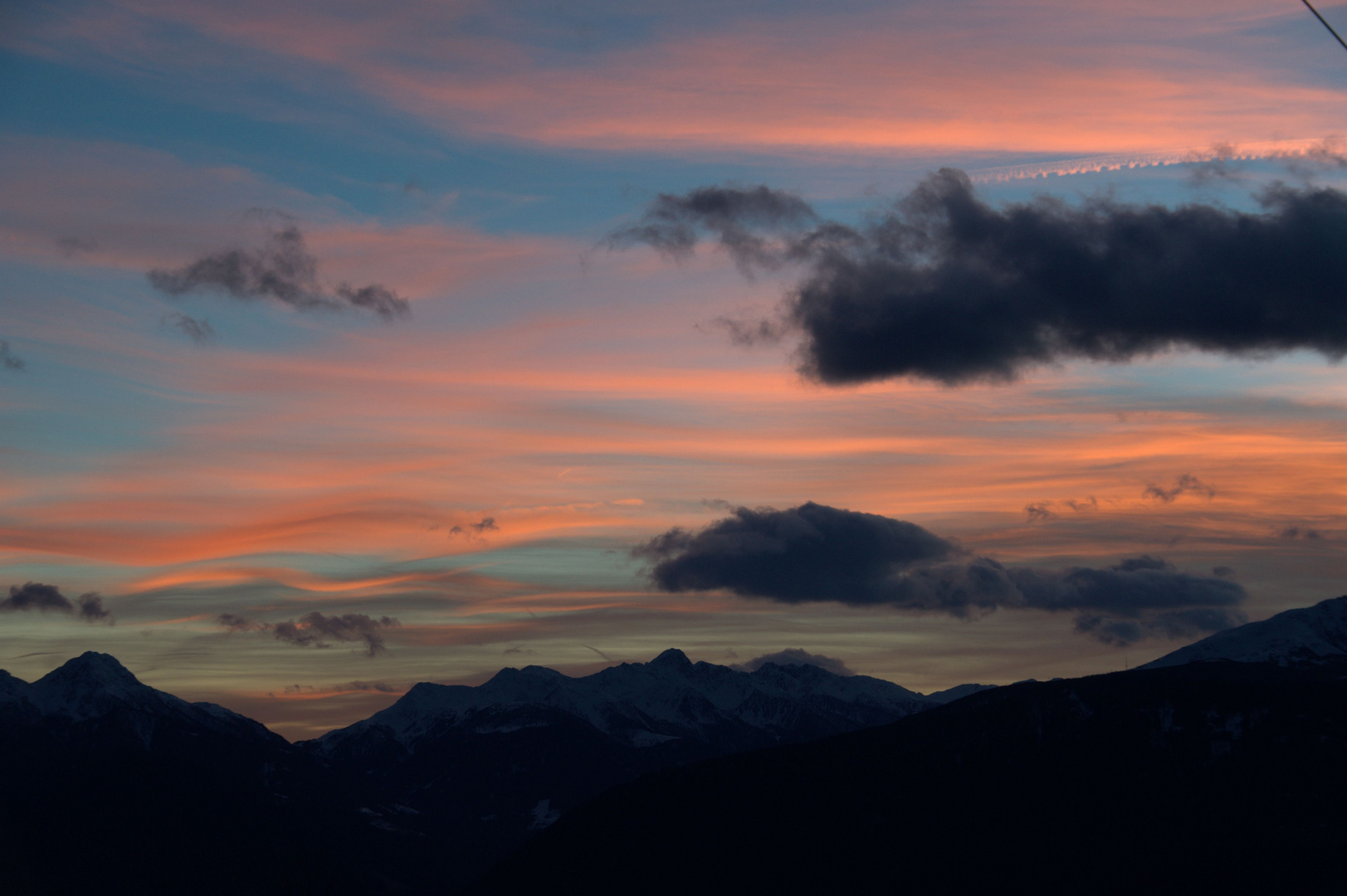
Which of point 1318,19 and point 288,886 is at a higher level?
point 1318,19

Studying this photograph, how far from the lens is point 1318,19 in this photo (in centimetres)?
5638

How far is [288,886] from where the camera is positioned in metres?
192

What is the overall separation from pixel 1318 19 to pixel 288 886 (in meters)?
192

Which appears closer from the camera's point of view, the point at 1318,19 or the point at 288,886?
the point at 1318,19
